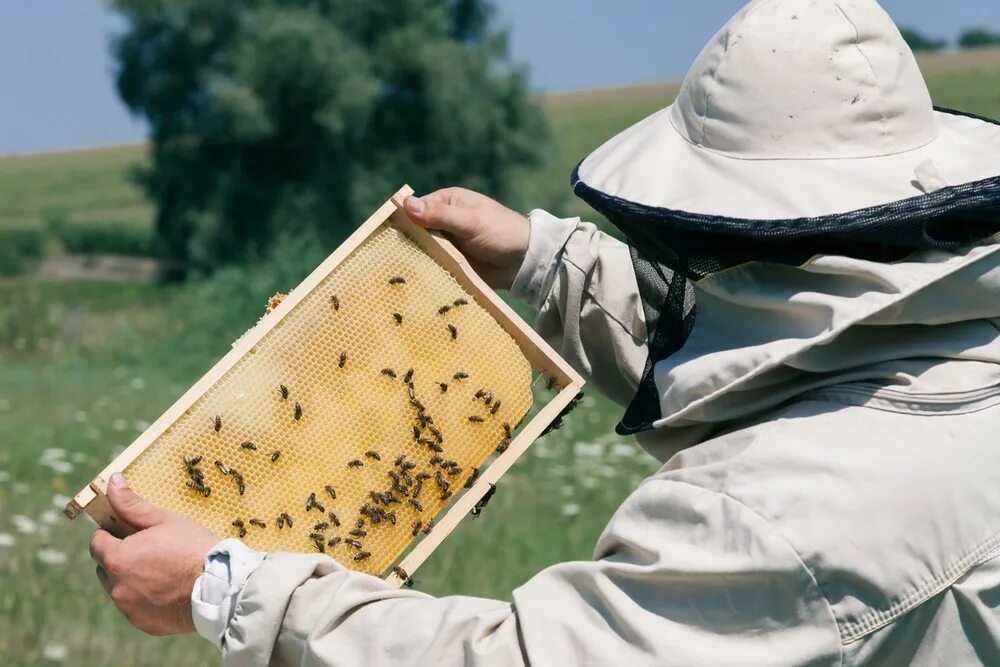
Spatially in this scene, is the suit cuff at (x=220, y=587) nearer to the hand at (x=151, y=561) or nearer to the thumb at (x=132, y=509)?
the hand at (x=151, y=561)

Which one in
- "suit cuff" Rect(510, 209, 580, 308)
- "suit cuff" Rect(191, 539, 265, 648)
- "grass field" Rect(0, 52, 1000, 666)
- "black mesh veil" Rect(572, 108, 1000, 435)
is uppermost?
"black mesh veil" Rect(572, 108, 1000, 435)

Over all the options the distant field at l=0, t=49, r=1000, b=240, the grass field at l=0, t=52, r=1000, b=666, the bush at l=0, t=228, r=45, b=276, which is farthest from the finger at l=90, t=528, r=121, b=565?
the bush at l=0, t=228, r=45, b=276

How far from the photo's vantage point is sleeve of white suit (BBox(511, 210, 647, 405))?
3227 mm

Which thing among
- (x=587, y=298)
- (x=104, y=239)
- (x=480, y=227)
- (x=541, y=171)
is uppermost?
(x=480, y=227)

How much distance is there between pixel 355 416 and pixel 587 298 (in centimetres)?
71

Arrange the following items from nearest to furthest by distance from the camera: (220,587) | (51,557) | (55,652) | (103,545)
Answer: (220,587) → (103,545) → (55,652) → (51,557)

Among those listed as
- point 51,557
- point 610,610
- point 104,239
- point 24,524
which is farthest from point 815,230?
point 104,239

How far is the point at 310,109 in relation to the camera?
28.2 m

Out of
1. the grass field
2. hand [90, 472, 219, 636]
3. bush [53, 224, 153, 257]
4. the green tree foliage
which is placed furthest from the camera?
bush [53, 224, 153, 257]

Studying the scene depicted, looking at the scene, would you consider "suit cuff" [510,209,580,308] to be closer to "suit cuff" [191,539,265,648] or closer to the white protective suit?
the white protective suit

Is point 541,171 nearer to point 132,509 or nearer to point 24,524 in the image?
point 24,524

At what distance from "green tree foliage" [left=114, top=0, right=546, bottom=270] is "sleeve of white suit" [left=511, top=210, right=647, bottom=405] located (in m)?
24.3

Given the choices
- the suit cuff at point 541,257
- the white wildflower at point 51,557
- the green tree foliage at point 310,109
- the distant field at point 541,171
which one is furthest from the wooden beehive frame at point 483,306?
the distant field at point 541,171

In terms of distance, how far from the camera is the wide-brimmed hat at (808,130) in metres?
2.11
